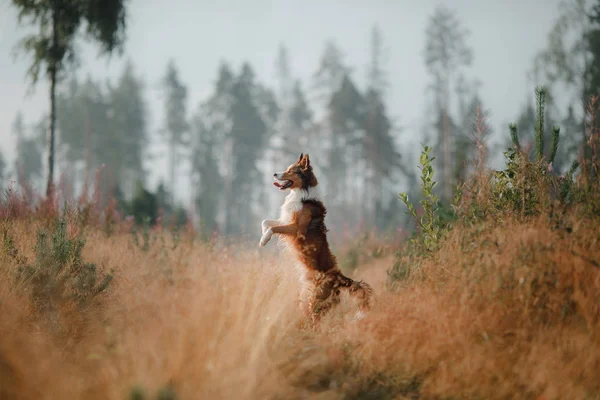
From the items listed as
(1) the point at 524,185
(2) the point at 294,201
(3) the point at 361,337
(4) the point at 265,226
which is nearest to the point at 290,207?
(2) the point at 294,201

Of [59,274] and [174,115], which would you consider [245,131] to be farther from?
[59,274]

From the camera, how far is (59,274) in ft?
15.6

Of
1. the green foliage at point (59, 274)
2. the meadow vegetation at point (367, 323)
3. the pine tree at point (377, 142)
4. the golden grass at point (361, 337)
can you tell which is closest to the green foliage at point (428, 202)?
the meadow vegetation at point (367, 323)

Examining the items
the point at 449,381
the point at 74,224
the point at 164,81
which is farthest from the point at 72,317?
the point at 164,81

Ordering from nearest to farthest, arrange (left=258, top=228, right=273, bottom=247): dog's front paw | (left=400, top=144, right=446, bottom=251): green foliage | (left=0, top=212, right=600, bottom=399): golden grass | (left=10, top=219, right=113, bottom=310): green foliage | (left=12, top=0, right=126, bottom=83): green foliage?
(left=0, top=212, right=600, bottom=399): golden grass
(left=10, top=219, right=113, bottom=310): green foliage
(left=400, top=144, right=446, bottom=251): green foliage
(left=258, top=228, right=273, bottom=247): dog's front paw
(left=12, top=0, right=126, bottom=83): green foliage

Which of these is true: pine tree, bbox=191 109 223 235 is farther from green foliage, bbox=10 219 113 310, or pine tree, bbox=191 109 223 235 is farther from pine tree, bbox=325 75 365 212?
green foliage, bbox=10 219 113 310

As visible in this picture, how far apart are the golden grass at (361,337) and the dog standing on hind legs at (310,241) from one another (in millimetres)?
302

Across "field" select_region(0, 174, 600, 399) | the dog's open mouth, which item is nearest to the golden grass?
"field" select_region(0, 174, 600, 399)

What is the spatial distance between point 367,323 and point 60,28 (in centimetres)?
1118

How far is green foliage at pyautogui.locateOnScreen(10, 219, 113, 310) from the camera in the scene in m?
4.50

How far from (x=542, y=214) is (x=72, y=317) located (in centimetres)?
487

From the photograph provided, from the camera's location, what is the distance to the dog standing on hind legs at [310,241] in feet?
15.6

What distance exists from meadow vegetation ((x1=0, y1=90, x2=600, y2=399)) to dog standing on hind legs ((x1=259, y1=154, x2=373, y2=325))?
0.22 meters

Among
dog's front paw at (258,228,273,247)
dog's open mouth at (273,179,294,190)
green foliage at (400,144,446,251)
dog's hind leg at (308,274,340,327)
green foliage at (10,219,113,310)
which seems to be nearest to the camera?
green foliage at (10,219,113,310)
